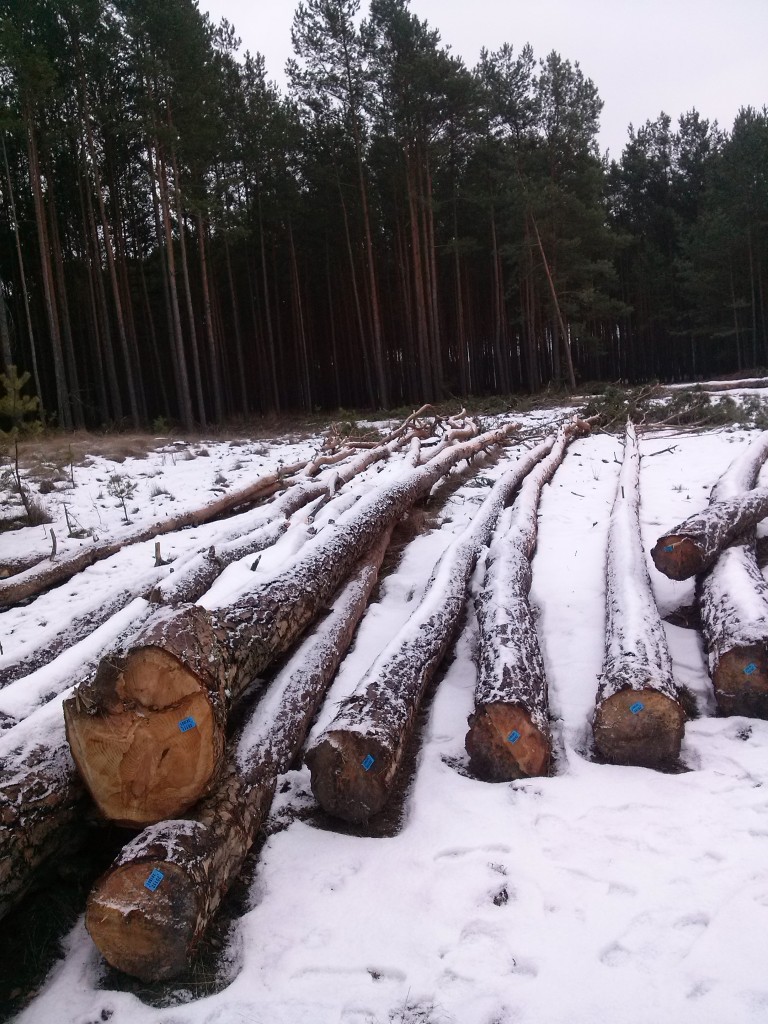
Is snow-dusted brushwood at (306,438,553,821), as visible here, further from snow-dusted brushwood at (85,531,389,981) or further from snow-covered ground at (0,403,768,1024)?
snow-dusted brushwood at (85,531,389,981)

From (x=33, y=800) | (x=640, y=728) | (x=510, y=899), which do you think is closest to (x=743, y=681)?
(x=640, y=728)

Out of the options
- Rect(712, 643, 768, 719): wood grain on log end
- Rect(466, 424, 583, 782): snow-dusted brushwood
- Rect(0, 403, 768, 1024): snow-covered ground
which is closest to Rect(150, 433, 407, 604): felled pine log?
Rect(0, 403, 768, 1024): snow-covered ground

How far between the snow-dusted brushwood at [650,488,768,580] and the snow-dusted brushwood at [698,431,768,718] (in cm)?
12

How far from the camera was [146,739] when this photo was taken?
95.0 inches

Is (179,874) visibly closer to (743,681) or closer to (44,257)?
(743,681)

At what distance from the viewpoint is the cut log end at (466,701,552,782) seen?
3125 mm

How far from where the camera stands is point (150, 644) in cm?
241

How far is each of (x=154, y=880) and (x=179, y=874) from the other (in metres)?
0.08

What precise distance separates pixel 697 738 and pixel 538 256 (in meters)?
27.5

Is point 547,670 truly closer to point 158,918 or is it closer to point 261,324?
point 158,918

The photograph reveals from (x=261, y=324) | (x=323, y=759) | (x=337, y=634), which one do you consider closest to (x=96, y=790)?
(x=323, y=759)

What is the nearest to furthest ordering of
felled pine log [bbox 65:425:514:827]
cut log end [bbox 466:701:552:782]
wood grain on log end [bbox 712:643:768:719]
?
felled pine log [bbox 65:425:514:827] < cut log end [bbox 466:701:552:782] < wood grain on log end [bbox 712:643:768:719]

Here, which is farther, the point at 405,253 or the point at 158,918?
the point at 405,253

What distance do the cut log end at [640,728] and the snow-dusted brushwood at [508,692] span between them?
0.33m
